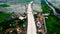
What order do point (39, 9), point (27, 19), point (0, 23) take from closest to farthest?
point (0, 23)
point (27, 19)
point (39, 9)

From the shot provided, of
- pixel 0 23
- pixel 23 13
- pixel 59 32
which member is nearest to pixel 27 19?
pixel 23 13

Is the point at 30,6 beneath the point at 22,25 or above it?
above

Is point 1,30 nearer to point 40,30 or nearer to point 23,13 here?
point 40,30

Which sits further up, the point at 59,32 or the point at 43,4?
the point at 43,4

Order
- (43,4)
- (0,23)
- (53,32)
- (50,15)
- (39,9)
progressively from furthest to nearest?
(43,4) → (39,9) → (50,15) → (0,23) → (53,32)

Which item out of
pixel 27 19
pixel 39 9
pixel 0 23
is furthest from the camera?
pixel 39 9

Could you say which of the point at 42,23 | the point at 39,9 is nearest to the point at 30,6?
the point at 39,9

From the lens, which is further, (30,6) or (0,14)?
(30,6)

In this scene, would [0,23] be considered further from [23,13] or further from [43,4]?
[43,4]

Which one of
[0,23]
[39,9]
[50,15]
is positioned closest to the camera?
[0,23]
